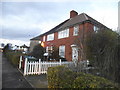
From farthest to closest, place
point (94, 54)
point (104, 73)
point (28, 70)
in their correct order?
point (94, 54) < point (28, 70) < point (104, 73)

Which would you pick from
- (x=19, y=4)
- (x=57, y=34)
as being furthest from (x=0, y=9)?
(x=57, y=34)

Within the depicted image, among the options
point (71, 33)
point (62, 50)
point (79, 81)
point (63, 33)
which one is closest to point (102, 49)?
point (79, 81)

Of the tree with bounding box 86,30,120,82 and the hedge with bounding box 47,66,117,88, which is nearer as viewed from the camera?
the hedge with bounding box 47,66,117,88

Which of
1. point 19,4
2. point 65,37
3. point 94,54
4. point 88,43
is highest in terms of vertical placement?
point 19,4

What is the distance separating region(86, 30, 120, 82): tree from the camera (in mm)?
5738

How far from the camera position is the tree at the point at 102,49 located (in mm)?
5738

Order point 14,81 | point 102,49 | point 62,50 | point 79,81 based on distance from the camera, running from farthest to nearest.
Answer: point 62,50, point 102,49, point 14,81, point 79,81

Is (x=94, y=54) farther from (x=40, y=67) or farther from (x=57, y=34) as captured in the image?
(x=57, y=34)

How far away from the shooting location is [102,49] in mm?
8758

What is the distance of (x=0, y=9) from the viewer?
713 centimetres

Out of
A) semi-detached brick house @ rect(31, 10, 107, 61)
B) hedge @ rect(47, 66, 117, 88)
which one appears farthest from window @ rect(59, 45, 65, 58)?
hedge @ rect(47, 66, 117, 88)

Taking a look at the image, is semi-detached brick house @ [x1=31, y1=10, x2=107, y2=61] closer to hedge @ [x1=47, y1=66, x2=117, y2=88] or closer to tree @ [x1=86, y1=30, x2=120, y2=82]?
tree @ [x1=86, y1=30, x2=120, y2=82]

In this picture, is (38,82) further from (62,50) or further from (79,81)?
(62,50)

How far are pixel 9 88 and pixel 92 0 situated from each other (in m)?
10.5
